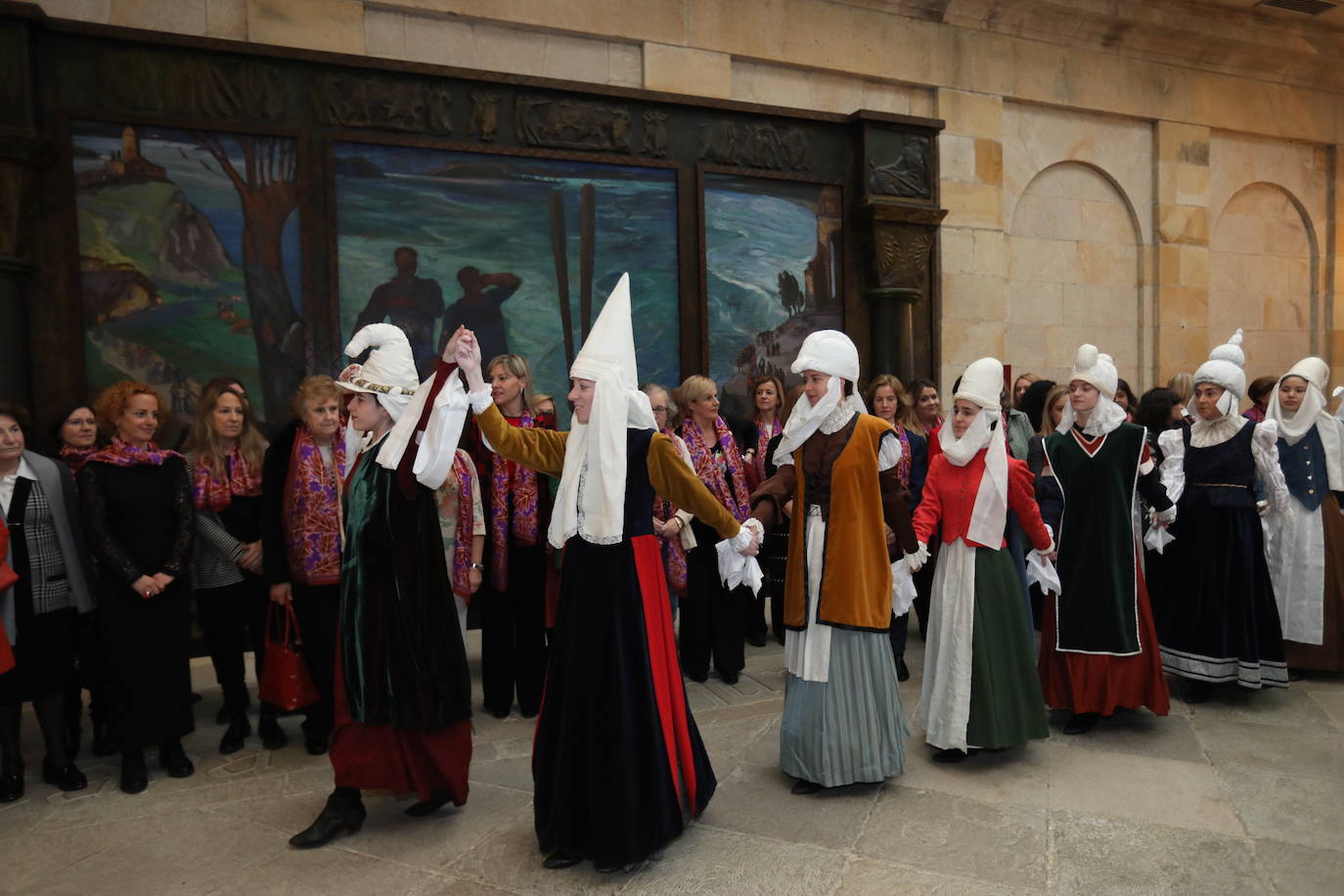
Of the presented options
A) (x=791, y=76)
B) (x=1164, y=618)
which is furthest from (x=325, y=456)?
(x=791, y=76)

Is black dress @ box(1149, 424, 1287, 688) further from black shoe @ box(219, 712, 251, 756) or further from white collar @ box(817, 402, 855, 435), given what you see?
black shoe @ box(219, 712, 251, 756)

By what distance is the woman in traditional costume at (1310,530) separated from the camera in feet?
17.9

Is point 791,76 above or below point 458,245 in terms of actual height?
above

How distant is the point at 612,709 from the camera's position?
319 centimetres

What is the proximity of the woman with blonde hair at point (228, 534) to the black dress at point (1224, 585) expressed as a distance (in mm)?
5062

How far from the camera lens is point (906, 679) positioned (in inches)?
220

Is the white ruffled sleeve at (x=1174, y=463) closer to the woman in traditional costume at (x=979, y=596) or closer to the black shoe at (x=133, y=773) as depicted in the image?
the woman in traditional costume at (x=979, y=596)

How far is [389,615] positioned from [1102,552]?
11.5 ft

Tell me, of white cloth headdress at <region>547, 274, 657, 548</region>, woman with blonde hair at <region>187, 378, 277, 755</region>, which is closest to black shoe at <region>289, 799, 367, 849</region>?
woman with blonde hair at <region>187, 378, 277, 755</region>

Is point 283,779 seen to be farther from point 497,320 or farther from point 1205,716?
point 1205,716

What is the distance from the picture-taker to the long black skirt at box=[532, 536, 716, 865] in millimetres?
3170

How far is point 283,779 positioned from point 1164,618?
488cm

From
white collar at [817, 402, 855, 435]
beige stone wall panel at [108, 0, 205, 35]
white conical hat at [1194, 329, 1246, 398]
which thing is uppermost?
beige stone wall panel at [108, 0, 205, 35]

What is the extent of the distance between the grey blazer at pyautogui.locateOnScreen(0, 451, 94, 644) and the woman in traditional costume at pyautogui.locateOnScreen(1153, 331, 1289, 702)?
5763 millimetres
